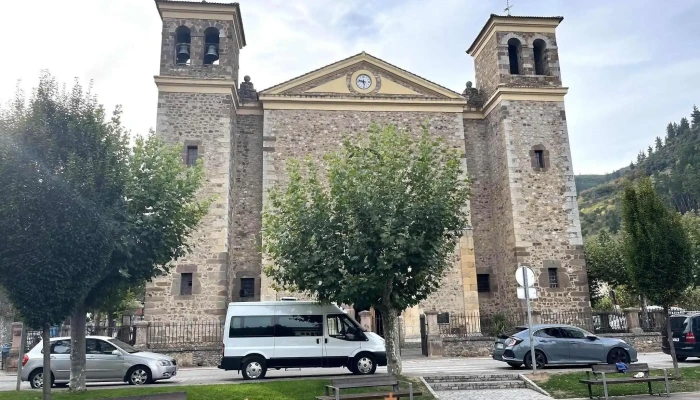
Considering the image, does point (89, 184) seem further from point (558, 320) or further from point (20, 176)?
point (558, 320)

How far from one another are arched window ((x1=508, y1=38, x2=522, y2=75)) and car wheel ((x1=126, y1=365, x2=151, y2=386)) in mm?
19130

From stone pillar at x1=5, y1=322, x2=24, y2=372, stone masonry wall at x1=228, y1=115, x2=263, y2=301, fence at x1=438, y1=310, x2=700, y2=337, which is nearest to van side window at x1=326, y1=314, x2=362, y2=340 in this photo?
fence at x1=438, y1=310, x2=700, y2=337

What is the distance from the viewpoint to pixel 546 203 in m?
22.2

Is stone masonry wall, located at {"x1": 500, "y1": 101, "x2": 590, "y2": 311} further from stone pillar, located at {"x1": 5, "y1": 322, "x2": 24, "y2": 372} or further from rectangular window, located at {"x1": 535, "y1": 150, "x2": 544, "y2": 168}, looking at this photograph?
stone pillar, located at {"x1": 5, "y1": 322, "x2": 24, "y2": 372}

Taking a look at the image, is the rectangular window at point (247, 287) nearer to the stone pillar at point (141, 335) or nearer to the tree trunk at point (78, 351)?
the stone pillar at point (141, 335)

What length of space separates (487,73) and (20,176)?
20324 millimetres

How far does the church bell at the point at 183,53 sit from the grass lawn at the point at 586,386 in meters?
17.6

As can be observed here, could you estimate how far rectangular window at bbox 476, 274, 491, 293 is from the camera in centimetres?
2305

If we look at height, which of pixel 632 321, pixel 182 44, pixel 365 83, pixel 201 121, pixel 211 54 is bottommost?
pixel 632 321

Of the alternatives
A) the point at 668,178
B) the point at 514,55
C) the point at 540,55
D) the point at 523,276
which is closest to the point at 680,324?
the point at 523,276

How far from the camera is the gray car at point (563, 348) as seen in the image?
48.2 feet

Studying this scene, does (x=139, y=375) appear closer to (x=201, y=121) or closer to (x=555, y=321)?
(x=201, y=121)

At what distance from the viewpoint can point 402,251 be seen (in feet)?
38.2

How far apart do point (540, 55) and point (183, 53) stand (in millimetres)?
15551
